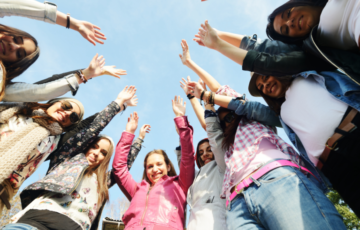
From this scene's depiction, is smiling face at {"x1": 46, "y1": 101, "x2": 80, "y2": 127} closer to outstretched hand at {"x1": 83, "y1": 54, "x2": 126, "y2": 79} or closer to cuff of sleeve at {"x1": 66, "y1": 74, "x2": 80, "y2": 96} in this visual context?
cuff of sleeve at {"x1": 66, "y1": 74, "x2": 80, "y2": 96}

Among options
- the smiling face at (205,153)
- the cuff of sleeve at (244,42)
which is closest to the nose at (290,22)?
the cuff of sleeve at (244,42)

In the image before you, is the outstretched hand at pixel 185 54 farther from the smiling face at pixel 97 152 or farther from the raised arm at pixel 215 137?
the smiling face at pixel 97 152

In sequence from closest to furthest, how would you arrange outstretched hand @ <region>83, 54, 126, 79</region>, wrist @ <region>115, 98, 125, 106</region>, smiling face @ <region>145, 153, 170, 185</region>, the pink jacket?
the pink jacket
outstretched hand @ <region>83, 54, 126, 79</region>
smiling face @ <region>145, 153, 170, 185</region>
wrist @ <region>115, 98, 125, 106</region>

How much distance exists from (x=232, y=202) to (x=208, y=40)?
1.94m

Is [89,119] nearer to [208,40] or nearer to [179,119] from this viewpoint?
[179,119]

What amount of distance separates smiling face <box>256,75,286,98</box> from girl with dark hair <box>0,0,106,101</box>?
2.54 metres

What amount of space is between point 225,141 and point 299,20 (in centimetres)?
167

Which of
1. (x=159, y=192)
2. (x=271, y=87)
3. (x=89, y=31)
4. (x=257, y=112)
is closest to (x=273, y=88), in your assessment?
(x=271, y=87)

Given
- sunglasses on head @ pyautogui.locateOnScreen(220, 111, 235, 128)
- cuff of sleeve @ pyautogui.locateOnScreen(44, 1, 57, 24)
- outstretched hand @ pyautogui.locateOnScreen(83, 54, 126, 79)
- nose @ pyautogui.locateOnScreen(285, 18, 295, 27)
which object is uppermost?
cuff of sleeve @ pyautogui.locateOnScreen(44, 1, 57, 24)

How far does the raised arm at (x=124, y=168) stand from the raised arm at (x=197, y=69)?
176cm

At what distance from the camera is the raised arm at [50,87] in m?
3.13

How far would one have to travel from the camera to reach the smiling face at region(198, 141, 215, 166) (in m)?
3.70

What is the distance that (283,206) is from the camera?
5.80 feet

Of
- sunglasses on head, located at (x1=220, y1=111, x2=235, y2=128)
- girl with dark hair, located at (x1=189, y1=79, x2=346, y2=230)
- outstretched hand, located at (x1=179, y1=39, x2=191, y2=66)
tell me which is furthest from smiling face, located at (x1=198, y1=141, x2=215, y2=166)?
outstretched hand, located at (x1=179, y1=39, x2=191, y2=66)
